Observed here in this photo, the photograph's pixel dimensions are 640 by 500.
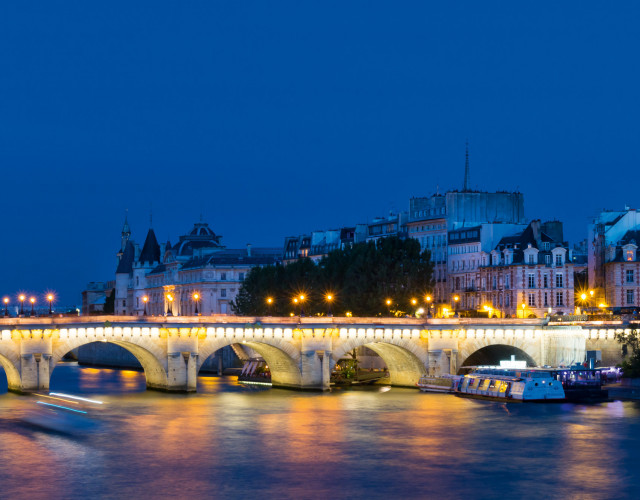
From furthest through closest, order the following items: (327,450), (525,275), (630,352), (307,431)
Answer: (525,275)
(630,352)
(307,431)
(327,450)

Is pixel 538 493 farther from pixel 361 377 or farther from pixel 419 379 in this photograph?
pixel 361 377

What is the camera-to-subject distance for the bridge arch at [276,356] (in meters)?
95.5

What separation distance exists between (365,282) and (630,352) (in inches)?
1034

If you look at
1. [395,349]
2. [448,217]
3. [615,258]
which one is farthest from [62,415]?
[448,217]

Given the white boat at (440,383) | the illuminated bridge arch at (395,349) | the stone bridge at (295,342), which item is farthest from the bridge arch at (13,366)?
the white boat at (440,383)

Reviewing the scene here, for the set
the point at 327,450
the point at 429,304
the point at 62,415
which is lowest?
the point at 327,450

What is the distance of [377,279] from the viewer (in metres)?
121

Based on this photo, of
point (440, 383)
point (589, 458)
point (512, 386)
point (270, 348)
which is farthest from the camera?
point (270, 348)

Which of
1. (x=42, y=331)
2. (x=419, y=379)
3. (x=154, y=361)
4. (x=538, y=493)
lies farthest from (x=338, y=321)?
(x=538, y=493)

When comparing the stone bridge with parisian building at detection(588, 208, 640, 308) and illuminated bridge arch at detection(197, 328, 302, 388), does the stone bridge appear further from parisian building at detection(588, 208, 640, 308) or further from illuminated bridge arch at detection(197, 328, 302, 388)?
parisian building at detection(588, 208, 640, 308)

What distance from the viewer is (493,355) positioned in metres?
108

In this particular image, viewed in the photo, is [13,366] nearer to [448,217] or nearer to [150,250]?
[448,217]

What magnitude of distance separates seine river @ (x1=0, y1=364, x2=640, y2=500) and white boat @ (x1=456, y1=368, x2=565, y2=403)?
2313 mm

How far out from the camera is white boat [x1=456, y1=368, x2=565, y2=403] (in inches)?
3546
